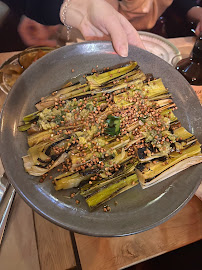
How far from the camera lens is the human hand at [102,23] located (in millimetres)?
1621

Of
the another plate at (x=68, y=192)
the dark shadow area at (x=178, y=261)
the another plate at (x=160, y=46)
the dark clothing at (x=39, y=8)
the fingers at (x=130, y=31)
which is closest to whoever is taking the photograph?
the another plate at (x=68, y=192)

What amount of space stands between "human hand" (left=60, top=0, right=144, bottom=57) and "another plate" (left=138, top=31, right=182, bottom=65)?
31 cm

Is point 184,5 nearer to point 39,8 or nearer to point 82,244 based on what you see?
point 39,8

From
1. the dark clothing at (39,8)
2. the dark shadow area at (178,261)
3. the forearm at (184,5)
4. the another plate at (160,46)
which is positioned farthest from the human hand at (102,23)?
the forearm at (184,5)

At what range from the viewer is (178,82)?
1603mm

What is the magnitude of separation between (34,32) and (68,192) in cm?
248

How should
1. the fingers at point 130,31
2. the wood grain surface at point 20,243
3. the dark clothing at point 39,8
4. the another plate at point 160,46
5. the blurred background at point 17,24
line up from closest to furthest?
1. the wood grain surface at point 20,243
2. the fingers at point 130,31
3. the another plate at point 160,46
4. the dark clothing at point 39,8
5. the blurred background at point 17,24

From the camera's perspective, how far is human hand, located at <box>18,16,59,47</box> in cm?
284

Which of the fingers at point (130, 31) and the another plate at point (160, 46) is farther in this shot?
the another plate at point (160, 46)

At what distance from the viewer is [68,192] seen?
4.05 ft

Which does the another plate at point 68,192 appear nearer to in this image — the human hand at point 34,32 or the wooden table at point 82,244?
the wooden table at point 82,244

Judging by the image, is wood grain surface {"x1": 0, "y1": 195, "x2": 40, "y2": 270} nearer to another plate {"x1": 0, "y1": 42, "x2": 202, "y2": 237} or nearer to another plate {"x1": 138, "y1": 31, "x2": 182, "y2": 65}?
another plate {"x1": 0, "y1": 42, "x2": 202, "y2": 237}

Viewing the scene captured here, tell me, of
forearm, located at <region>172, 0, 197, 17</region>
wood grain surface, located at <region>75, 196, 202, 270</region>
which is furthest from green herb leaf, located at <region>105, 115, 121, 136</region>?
forearm, located at <region>172, 0, 197, 17</region>

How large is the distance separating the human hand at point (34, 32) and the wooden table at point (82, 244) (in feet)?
7.07
